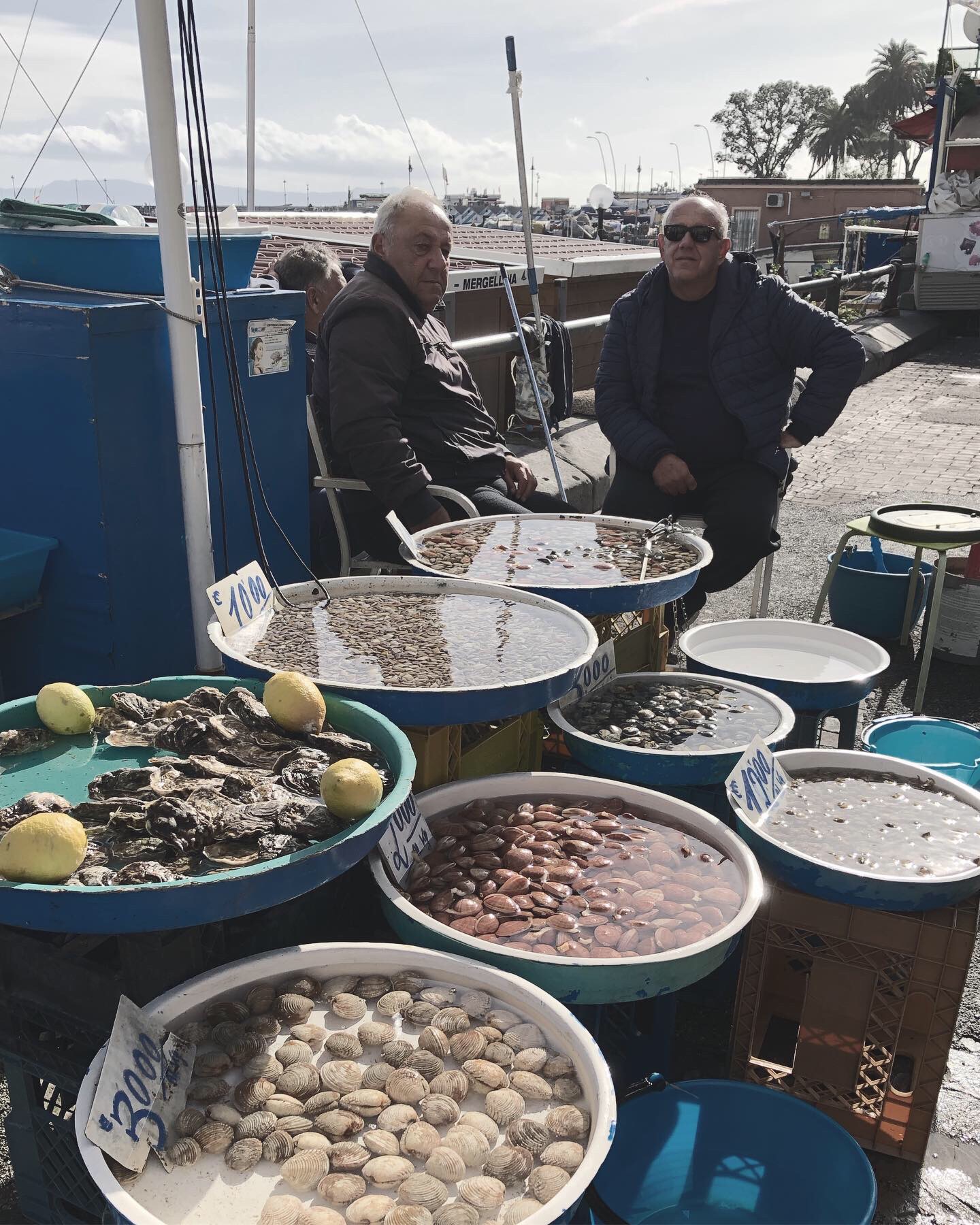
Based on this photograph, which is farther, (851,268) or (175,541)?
(851,268)

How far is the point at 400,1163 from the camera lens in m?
1.47

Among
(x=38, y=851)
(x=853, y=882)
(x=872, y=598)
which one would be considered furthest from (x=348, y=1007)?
(x=872, y=598)

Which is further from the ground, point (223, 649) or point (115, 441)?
point (115, 441)

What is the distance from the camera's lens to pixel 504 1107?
5.13 feet

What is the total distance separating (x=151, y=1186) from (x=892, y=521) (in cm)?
384

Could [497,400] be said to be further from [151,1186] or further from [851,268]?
[851,268]

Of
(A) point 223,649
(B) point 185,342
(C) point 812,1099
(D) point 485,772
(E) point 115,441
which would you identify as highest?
(B) point 185,342

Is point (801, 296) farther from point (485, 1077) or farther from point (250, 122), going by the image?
point (485, 1077)

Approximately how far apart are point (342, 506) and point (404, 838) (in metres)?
2.03

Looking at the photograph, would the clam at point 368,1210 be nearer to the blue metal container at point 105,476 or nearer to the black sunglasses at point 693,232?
the blue metal container at point 105,476

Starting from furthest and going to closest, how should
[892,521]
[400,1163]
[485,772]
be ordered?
[892,521], [485,772], [400,1163]

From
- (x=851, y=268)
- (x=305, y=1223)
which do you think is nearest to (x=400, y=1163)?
(x=305, y=1223)

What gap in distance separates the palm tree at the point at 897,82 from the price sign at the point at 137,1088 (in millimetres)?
75435

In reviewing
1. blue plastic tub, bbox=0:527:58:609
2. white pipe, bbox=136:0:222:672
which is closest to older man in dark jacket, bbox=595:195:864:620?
white pipe, bbox=136:0:222:672
